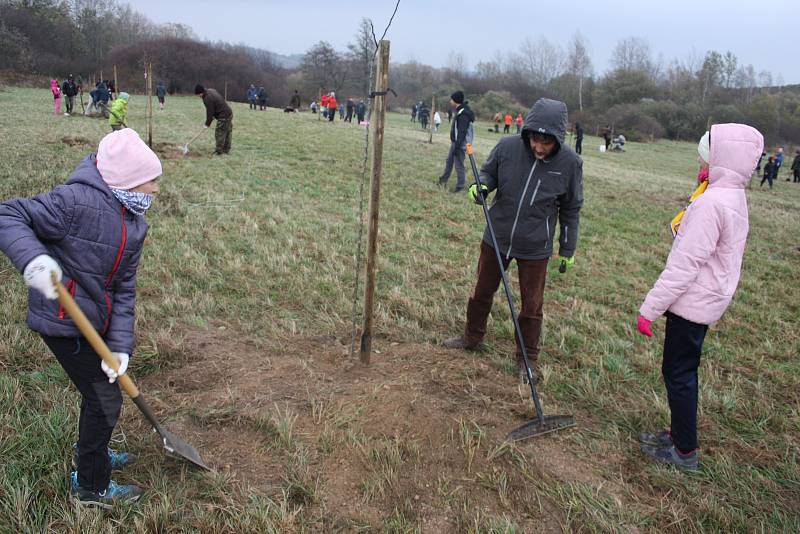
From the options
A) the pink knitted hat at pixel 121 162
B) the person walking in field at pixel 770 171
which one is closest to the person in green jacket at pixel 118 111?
the pink knitted hat at pixel 121 162

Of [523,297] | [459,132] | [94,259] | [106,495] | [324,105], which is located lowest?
[106,495]

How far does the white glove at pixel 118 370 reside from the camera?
244 cm

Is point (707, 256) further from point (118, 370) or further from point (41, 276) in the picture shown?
point (41, 276)

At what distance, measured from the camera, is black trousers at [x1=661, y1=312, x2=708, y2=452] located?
3172mm

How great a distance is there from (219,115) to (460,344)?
10946mm

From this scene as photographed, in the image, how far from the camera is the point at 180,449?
2914mm

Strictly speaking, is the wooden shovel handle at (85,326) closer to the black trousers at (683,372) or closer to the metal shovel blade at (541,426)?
the metal shovel blade at (541,426)

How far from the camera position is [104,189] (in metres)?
2.47

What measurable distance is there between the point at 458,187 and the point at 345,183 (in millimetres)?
2463

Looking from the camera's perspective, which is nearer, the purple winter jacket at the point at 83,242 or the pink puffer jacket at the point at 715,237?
the purple winter jacket at the point at 83,242

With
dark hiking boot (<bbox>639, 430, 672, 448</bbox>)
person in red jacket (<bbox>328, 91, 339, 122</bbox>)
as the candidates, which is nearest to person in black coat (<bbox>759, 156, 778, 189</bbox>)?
person in red jacket (<bbox>328, 91, 339, 122</bbox>)

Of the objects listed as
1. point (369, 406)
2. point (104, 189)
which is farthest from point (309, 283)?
point (104, 189)

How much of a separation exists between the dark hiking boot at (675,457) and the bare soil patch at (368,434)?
463mm

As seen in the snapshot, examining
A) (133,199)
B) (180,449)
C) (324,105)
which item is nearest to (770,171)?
(324,105)
